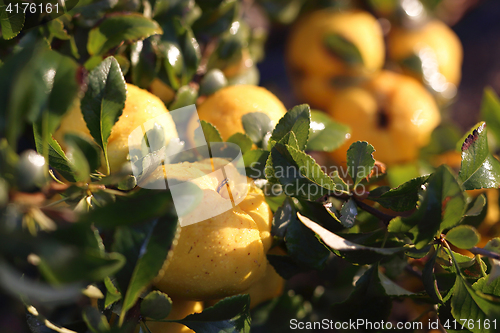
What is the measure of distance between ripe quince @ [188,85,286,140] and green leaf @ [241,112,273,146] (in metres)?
0.03

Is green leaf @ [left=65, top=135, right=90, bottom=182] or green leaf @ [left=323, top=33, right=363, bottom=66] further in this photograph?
green leaf @ [left=323, top=33, right=363, bottom=66]

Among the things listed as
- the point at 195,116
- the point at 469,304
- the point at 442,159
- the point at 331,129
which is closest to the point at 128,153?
the point at 195,116

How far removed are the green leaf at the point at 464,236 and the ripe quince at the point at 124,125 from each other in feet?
1.29

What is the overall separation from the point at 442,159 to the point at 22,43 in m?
0.99

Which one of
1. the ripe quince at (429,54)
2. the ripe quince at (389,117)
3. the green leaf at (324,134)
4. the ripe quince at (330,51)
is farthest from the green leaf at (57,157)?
the ripe quince at (429,54)

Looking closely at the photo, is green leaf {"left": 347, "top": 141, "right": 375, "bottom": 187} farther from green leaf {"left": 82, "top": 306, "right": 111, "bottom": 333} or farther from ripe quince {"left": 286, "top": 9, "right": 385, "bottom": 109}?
ripe quince {"left": 286, "top": 9, "right": 385, "bottom": 109}

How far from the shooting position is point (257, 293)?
0.62 m

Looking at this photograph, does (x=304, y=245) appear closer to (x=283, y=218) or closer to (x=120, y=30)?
(x=283, y=218)

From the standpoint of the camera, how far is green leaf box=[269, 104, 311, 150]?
1.50ft

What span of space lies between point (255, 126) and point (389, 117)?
558 millimetres

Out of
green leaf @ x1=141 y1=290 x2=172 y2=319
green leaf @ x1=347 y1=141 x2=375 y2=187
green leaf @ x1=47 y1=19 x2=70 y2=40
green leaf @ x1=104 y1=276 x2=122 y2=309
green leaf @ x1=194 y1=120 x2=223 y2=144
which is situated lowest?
green leaf @ x1=141 y1=290 x2=172 y2=319

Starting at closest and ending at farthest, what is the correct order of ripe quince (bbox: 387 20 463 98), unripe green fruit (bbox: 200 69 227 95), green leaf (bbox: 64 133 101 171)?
green leaf (bbox: 64 133 101 171) < unripe green fruit (bbox: 200 69 227 95) < ripe quince (bbox: 387 20 463 98)

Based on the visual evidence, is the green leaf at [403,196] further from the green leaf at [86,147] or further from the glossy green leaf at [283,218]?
the green leaf at [86,147]

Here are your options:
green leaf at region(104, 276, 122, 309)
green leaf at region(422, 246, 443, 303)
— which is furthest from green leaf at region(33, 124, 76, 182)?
green leaf at region(422, 246, 443, 303)
